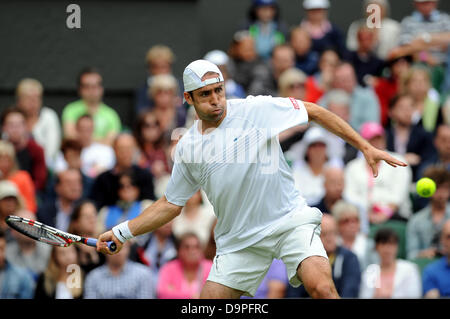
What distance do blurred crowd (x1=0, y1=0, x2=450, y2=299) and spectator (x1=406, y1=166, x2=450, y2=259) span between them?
13 mm

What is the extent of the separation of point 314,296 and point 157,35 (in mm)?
7544

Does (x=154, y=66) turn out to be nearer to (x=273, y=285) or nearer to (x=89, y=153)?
(x=89, y=153)

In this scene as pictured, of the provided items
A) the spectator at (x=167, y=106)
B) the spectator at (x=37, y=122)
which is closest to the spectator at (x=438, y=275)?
the spectator at (x=167, y=106)

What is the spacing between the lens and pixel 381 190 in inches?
418

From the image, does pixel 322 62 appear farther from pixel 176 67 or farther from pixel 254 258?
pixel 254 258

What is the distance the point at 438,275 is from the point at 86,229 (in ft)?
11.3

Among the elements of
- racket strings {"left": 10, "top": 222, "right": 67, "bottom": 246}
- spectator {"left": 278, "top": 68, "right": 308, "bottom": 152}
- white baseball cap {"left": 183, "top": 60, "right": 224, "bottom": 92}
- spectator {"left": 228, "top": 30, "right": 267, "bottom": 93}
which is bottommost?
racket strings {"left": 10, "top": 222, "right": 67, "bottom": 246}

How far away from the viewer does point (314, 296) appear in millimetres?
6379

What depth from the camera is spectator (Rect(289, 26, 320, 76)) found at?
1262 centimetres

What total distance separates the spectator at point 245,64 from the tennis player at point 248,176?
5492 millimetres

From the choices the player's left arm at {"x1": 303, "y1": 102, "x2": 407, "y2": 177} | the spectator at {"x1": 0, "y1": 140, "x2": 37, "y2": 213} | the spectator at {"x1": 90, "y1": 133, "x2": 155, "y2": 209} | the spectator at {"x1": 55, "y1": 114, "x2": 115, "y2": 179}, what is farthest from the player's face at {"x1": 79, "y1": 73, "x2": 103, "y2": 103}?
the player's left arm at {"x1": 303, "y1": 102, "x2": 407, "y2": 177}

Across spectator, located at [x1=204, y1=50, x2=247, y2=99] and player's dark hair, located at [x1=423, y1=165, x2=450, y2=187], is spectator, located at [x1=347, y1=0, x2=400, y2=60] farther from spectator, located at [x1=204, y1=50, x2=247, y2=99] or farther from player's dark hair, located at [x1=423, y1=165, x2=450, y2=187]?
player's dark hair, located at [x1=423, y1=165, x2=450, y2=187]

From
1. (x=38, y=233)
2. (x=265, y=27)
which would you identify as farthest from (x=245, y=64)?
(x=38, y=233)

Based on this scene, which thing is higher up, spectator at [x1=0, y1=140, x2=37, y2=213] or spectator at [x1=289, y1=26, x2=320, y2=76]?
spectator at [x1=289, y1=26, x2=320, y2=76]
